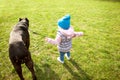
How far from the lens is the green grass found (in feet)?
17.4

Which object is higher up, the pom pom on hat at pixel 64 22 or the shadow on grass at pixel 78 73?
the pom pom on hat at pixel 64 22

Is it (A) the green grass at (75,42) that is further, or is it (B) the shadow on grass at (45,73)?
(A) the green grass at (75,42)

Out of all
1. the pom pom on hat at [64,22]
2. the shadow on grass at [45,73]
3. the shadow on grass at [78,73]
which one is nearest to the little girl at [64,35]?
the pom pom on hat at [64,22]

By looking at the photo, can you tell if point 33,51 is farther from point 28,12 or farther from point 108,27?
point 28,12

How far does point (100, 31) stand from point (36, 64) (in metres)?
3.91

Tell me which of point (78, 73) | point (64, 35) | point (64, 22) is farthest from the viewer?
point (78, 73)

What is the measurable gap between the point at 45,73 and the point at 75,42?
7.62 feet

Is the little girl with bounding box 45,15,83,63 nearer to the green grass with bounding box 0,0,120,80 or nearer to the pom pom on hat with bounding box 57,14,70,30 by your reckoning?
the pom pom on hat with bounding box 57,14,70,30

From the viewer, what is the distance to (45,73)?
531 cm

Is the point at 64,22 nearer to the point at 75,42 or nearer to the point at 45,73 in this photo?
the point at 45,73

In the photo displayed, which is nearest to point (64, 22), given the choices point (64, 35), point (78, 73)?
point (64, 35)

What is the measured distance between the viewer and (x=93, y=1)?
554 inches

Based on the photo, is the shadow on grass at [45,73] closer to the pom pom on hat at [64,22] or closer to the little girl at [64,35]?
the little girl at [64,35]

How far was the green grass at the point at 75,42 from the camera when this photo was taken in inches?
209
